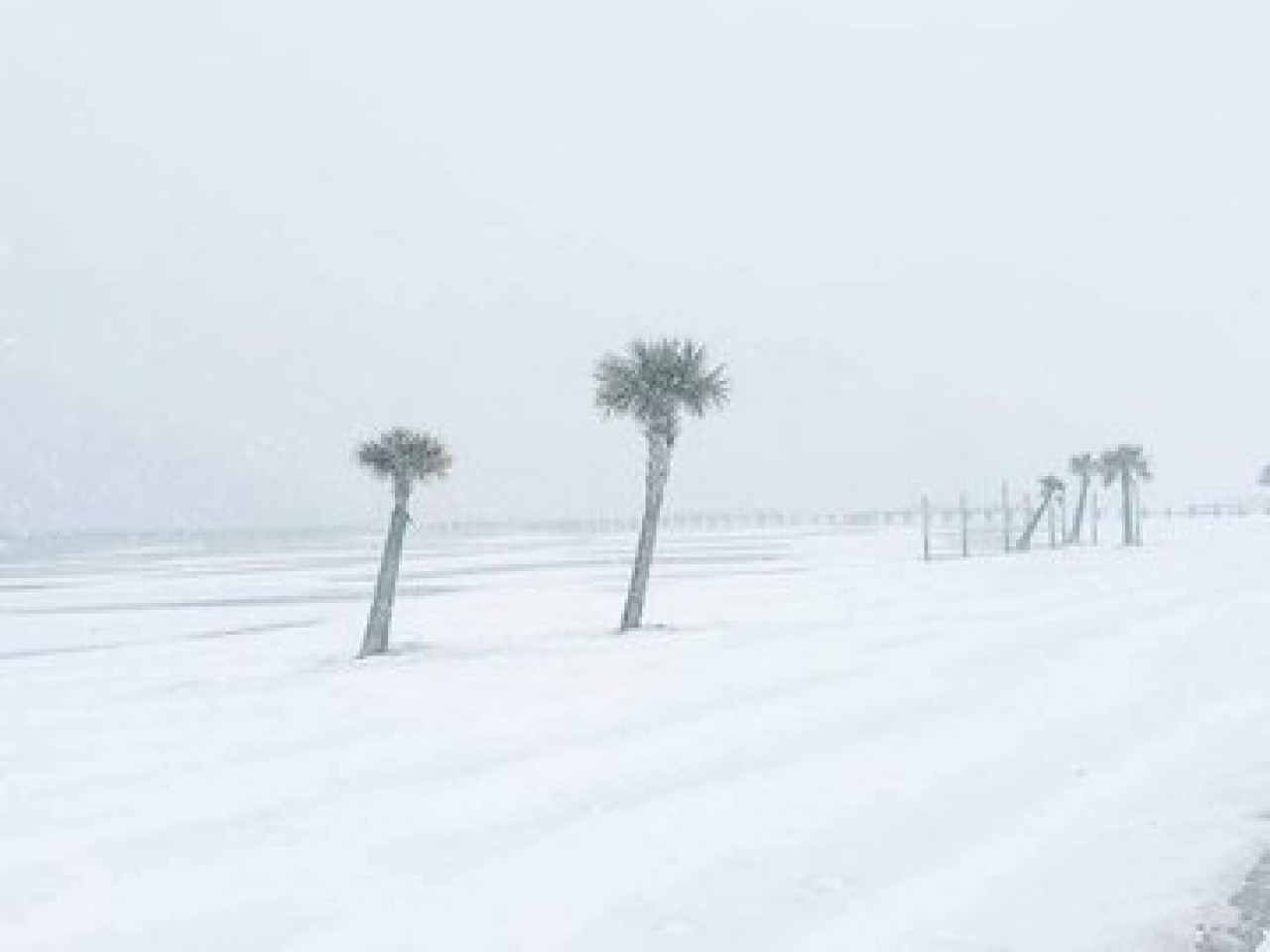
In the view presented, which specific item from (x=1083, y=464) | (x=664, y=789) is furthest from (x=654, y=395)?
(x=1083, y=464)

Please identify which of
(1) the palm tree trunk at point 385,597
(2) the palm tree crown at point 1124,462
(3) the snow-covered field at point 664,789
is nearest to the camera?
(3) the snow-covered field at point 664,789

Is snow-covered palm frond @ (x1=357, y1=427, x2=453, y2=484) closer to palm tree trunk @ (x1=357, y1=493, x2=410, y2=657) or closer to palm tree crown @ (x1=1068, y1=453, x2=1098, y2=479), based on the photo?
palm tree trunk @ (x1=357, y1=493, x2=410, y2=657)

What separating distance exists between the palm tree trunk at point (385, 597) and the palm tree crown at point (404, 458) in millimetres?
599

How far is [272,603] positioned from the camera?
2569 inches

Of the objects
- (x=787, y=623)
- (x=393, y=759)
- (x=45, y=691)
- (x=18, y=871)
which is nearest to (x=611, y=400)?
(x=787, y=623)

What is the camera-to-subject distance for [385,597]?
125 feet

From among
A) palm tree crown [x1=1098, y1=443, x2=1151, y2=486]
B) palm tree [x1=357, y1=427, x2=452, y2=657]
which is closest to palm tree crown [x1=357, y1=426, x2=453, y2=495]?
palm tree [x1=357, y1=427, x2=452, y2=657]

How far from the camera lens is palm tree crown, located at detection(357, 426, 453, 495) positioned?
127 feet

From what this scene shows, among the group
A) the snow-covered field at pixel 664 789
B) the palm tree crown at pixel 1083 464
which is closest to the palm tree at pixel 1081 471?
the palm tree crown at pixel 1083 464

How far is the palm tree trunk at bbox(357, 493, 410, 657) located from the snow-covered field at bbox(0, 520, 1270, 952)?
140cm

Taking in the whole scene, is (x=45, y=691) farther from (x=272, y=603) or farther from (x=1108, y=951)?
(x=272, y=603)

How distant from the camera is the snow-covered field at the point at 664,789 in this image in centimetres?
1181

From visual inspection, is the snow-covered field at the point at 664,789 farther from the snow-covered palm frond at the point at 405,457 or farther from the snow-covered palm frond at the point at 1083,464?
the snow-covered palm frond at the point at 1083,464

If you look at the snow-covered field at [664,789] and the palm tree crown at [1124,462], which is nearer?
the snow-covered field at [664,789]
